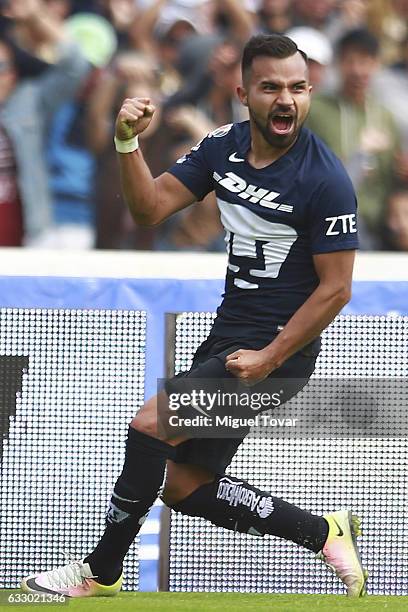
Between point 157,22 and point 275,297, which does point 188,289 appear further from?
point 157,22

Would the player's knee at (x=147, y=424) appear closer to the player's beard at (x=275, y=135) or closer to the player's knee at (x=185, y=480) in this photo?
the player's knee at (x=185, y=480)

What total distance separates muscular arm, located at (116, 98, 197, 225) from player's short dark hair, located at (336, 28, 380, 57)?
448 cm

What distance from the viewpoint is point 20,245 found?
8758mm

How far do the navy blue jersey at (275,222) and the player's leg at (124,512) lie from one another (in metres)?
0.51

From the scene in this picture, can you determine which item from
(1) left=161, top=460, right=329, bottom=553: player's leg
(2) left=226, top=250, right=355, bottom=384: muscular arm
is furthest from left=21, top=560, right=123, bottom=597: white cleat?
(2) left=226, top=250, right=355, bottom=384: muscular arm

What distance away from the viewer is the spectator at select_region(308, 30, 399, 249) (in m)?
8.78

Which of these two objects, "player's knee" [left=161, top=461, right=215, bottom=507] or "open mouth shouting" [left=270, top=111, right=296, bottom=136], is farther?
"player's knee" [left=161, top=461, right=215, bottom=507]

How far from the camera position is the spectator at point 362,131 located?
878 centimetres

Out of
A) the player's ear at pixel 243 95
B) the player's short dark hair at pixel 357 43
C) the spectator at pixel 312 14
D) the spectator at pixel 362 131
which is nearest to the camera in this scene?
the player's ear at pixel 243 95

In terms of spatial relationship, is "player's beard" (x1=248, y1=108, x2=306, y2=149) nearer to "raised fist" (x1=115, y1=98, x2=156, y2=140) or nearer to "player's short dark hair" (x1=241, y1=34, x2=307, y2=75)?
"player's short dark hair" (x1=241, y1=34, x2=307, y2=75)

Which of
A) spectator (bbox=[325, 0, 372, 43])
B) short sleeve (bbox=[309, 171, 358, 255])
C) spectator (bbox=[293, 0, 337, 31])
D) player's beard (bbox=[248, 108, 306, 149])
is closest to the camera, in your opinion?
short sleeve (bbox=[309, 171, 358, 255])

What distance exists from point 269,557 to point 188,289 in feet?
4.25

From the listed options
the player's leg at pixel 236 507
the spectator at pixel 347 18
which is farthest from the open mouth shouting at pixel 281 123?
the spectator at pixel 347 18

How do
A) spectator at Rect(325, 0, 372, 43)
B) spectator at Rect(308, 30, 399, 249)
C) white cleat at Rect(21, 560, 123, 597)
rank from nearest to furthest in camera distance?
white cleat at Rect(21, 560, 123, 597) → spectator at Rect(308, 30, 399, 249) → spectator at Rect(325, 0, 372, 43)
